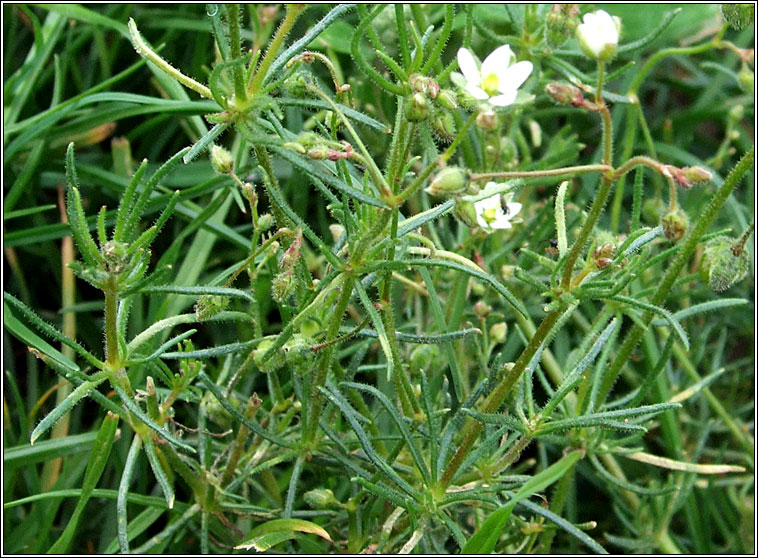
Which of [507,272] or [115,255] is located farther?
[507,272]

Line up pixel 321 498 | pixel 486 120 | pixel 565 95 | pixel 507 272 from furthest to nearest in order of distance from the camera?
1. pixel 507 272
2. pixel 321 498
3. pixel 565 95
4. pixel 486 120

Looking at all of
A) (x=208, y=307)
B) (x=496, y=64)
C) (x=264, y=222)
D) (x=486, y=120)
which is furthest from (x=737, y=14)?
(x=208, y=307)

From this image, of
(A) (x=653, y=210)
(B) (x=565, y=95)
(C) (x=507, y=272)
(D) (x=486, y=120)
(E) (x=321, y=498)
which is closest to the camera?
(D) (x=486, y=120)

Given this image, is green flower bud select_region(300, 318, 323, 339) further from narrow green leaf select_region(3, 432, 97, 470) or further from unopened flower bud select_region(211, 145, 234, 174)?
narrow green leaf select_region(3, 432, 97, 470)

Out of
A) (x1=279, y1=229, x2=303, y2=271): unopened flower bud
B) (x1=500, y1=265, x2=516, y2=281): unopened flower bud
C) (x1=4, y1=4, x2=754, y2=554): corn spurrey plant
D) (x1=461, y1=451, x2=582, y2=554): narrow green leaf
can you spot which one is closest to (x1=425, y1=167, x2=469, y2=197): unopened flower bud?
(x1=4, y1=4, x2=754, y2=554): corn spurrey plant

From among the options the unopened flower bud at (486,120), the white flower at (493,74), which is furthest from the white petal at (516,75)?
the unopened flower bud at (486,120)

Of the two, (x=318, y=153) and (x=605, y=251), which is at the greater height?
(x=318, y=153)

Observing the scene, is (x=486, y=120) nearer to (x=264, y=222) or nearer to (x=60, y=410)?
(x=264, y=222)
